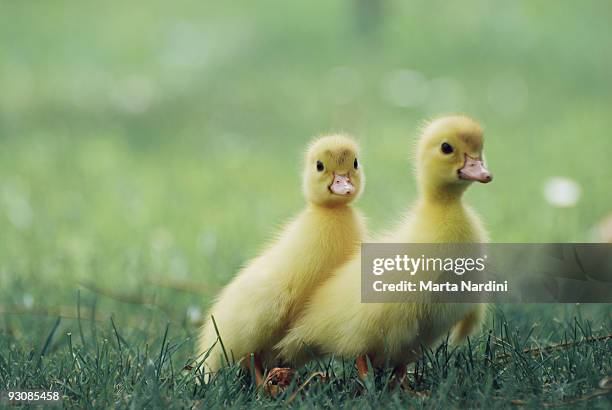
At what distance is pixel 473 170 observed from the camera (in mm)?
1741

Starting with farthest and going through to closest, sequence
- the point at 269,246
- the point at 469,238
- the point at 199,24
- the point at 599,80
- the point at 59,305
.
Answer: the point at 199,24 → the point at 599,80 → the point at 59,305 → the point at 269,246 → the point at 469,238

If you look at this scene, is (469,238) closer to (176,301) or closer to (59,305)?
(176,301)

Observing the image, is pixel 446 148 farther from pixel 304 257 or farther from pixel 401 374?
pixel 401 374

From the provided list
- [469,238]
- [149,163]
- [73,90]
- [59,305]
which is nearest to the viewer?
[469,238]

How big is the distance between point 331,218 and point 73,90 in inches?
168

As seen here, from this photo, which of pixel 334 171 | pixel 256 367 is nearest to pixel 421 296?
pixel 334 171

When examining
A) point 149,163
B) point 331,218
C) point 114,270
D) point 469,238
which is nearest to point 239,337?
point 331,218

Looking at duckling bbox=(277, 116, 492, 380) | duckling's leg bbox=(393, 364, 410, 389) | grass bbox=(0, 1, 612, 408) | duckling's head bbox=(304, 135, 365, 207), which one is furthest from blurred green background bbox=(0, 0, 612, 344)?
duckling's head bbox=(304, 135, 365, 207)

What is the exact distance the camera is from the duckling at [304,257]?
1.86 meters

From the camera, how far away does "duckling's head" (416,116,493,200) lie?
1752 mm

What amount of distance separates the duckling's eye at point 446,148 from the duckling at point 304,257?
0.62 feet

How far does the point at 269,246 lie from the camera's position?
2.11 meters

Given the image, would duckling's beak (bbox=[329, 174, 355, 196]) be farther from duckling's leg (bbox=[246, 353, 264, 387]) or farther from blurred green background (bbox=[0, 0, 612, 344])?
blurred green background (bbox=[0, 0, 612, 344])

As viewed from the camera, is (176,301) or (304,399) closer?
(304,399)
